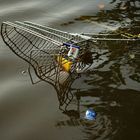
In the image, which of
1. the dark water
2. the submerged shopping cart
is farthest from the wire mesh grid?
the dark water

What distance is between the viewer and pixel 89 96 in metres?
7.11

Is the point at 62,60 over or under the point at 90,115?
over

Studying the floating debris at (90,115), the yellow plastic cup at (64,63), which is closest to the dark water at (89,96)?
the floating debris at (90,115)

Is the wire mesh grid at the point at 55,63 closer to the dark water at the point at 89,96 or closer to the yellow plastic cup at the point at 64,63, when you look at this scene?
the yellow plastic cup at the point at 64,63

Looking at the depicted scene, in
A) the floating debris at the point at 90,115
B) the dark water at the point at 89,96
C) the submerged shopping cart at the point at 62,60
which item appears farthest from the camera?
the submerged shopping cart at the point at 62,60

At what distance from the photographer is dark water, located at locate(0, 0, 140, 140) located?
247 inches

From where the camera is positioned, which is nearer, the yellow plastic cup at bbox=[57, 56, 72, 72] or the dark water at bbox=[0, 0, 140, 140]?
the dark water at bbox=[0, 0, 140, 140]

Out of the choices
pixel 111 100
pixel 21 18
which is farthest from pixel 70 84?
pixel 21 18

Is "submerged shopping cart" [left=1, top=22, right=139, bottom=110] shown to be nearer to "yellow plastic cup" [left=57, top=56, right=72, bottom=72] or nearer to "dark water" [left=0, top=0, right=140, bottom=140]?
"yellow plastic cup" [left=57, top=56, right=72, bottom=72]

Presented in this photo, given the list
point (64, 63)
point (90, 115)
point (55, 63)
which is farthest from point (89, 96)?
point (55, 63)

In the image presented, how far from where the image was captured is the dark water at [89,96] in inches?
247

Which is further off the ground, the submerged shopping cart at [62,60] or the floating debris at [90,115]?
the submerged shopping cart at [62,60]

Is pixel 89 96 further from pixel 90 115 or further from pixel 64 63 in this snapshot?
pixel 64 63

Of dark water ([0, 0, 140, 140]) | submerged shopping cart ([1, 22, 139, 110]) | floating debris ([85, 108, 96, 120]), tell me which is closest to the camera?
A: dark water ([0, 0, 140, 140])
